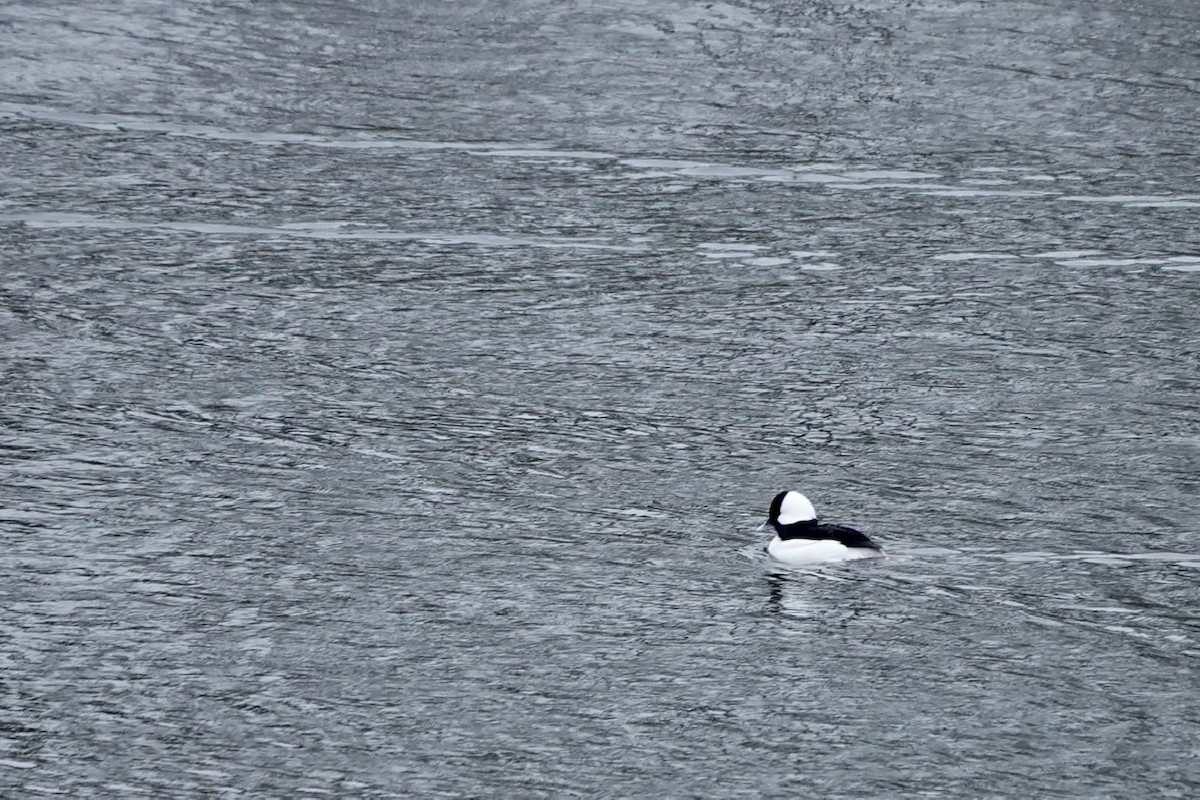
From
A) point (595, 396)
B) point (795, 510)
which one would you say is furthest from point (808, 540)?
point (595, 396)

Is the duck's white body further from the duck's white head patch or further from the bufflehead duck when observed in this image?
the duck's white head patch

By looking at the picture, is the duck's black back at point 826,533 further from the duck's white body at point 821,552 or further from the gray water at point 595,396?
the gray water at point 595,396

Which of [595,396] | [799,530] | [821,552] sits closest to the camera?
[821,552]

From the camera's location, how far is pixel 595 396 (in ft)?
32.8

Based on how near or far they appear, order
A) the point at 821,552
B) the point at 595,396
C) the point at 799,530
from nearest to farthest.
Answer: the point at 821,552, the point at 799,530, the point at 595,396

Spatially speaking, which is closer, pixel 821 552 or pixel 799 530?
pixel 821 552

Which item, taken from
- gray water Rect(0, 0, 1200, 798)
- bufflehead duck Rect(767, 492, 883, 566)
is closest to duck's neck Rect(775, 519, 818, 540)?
bufflehead duck Rect(767, 492, 883, 566)

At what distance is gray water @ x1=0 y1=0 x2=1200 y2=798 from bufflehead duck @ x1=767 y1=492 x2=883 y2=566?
97 millimetres

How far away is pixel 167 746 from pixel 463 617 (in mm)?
1381

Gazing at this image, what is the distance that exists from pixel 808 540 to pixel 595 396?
7.85 ft

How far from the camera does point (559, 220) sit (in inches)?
512

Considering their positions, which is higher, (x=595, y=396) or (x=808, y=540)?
(x=808, y=540)

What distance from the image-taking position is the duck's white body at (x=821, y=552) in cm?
780

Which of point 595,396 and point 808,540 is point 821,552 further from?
point 595,396
